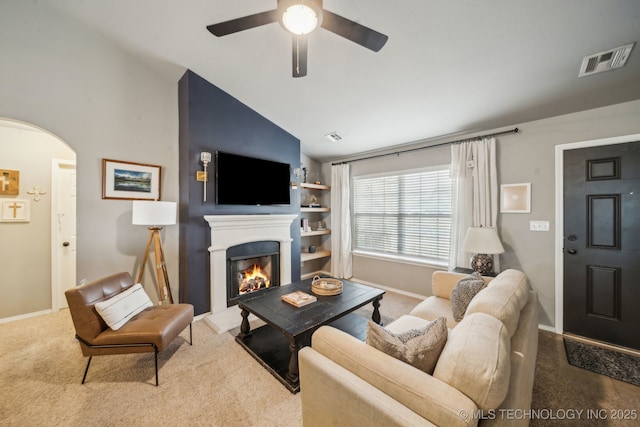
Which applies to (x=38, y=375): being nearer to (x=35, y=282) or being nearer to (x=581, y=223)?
(x=35, y=282)

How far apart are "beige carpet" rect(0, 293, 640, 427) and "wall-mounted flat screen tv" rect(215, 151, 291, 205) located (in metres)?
1.81

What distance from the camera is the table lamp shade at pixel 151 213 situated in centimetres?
241

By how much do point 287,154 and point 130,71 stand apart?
220 centimetres

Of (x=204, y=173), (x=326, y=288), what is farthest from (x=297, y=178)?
(x=326, y=288)

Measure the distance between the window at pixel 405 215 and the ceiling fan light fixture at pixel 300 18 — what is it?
9.19ft

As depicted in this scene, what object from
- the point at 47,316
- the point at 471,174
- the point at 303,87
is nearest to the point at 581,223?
the point at 471,174

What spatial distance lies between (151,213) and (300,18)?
2257 mm

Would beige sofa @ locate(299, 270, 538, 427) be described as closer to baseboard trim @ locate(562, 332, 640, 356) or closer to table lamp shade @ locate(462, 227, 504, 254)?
table lamp shade @ locate(462, 227, 504, 254)

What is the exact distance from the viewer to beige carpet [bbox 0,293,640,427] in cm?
159

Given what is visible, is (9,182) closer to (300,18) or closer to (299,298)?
(299,298)

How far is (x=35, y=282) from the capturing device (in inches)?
117

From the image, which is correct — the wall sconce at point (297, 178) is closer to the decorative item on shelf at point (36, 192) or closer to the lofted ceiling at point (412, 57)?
the lofted ceiling at point (412, 57)

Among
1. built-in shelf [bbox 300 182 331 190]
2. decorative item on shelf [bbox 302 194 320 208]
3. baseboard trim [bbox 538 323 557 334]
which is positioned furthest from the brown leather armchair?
baseboard trim [bbox 538 323 557 334]

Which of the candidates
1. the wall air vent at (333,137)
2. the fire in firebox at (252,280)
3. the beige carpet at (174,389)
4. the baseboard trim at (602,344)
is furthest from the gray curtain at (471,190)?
the fire in firebox at (252,280)
